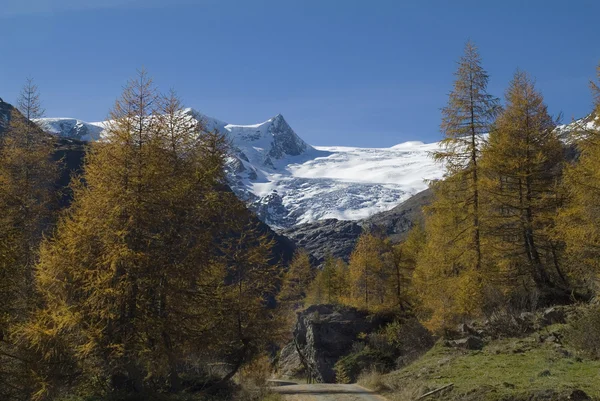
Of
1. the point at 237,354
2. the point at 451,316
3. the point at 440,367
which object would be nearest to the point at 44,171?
the point at 237,354

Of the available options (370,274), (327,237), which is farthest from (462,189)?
(327,237)

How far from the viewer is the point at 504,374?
40.1 feet

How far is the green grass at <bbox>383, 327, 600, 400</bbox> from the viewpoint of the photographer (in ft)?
34.1

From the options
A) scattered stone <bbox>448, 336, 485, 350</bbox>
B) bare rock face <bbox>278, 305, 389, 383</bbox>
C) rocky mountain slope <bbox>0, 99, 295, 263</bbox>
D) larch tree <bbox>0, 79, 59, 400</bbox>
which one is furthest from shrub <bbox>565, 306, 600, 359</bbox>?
bare rock face <bbox>278, 305, 389, 383</bbox>

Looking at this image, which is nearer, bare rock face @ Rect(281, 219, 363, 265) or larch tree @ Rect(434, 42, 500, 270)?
larch tree @ Rect(434, 42, 500, 270)

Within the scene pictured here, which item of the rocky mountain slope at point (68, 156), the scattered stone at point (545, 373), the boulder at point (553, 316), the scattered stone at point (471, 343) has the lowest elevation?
the scattered stone at point (471, 343)

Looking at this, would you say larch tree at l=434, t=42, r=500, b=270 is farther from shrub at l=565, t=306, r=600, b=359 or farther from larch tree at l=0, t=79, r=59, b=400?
larch tree at l=0, t=79, r=59, b=400

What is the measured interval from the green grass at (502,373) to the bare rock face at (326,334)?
15.5 metres

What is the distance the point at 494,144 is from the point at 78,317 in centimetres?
1648

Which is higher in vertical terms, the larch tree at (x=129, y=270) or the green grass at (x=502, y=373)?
the larch tree at (x=129, y=270)

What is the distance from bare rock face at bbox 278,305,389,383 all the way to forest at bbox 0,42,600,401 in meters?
11.3

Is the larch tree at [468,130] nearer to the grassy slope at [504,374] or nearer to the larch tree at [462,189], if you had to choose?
the larch tree at [462,189]

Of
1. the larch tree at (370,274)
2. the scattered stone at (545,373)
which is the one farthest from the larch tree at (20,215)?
the larch tree at (370,274)

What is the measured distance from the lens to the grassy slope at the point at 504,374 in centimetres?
1023
